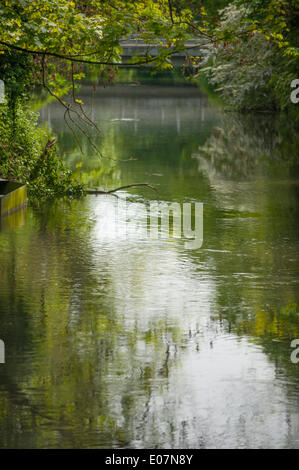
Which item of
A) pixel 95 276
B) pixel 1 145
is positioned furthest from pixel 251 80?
pixel 95 276

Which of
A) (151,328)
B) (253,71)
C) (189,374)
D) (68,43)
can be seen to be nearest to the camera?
(189,374)

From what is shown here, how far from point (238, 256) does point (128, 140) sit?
699 inches

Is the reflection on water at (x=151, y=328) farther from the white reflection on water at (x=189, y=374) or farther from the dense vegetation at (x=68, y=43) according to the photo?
the dense vegetation at (x=68, y=43)

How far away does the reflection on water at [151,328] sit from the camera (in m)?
7.01

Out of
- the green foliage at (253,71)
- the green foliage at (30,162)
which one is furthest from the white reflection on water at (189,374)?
the green foliage at (253,71)

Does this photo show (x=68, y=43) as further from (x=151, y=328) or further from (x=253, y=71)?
(x=253, y=71)

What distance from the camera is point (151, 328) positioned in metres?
9.49

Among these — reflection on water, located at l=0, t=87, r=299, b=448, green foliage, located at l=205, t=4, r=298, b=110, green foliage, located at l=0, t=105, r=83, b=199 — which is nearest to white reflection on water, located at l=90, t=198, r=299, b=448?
reflection on water, located at l=0, t=87, r=299, b=448

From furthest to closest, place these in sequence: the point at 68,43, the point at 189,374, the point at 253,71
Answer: the point at 253,71
the point at 68,43
the point at 189,374

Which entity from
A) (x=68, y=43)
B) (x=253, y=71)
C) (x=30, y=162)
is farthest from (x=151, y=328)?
(x=253, y=71)

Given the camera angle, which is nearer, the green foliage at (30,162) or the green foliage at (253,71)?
the green foliage at (30,162)

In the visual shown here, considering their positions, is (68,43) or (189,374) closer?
(189,374)

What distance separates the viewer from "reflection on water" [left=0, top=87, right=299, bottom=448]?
23.0ft

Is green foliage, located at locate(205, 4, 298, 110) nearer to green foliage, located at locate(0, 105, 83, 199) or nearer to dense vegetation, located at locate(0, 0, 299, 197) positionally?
dense vegetation, located at locate(0, 0, 299, 197)
